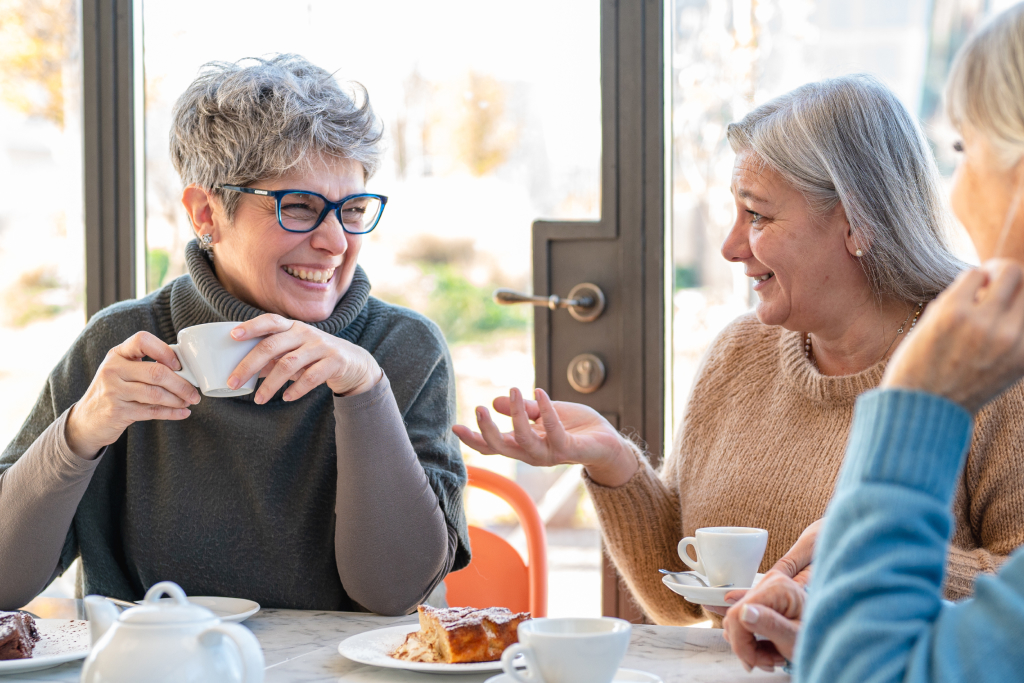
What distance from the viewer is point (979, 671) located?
609mm

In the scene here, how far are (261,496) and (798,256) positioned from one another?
919mm

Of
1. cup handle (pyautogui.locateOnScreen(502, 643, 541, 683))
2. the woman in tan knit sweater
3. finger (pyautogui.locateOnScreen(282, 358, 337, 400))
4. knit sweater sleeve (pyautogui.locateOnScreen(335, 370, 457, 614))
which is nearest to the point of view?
cup handle (pyautogui.locateOnScreen(502, 643, 541, 683))

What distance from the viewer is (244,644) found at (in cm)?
84

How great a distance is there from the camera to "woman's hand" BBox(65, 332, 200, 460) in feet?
4.02

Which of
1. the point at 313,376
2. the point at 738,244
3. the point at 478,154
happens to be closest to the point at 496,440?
the point at 313,376

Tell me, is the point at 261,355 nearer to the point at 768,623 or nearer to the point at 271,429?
the point at 271,429

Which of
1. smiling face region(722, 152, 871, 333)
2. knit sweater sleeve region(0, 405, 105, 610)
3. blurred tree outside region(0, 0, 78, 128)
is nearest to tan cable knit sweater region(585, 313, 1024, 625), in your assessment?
smiling face region(722, 152, 871, 333)

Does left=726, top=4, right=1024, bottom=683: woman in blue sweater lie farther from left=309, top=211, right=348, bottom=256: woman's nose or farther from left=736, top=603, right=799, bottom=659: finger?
left=309, top=211, right=348, bottom=256: woman's nose

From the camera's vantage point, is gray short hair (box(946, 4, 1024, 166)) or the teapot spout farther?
the teapot spout

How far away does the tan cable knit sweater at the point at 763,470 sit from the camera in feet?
4.41

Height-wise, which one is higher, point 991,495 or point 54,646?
point 991,495

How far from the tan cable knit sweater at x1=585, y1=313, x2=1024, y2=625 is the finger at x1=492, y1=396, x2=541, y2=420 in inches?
10.0

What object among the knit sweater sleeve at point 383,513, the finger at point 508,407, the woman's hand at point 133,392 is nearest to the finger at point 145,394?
the woman's hand at point 133,392

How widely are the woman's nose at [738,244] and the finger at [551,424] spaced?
407 millimetres
